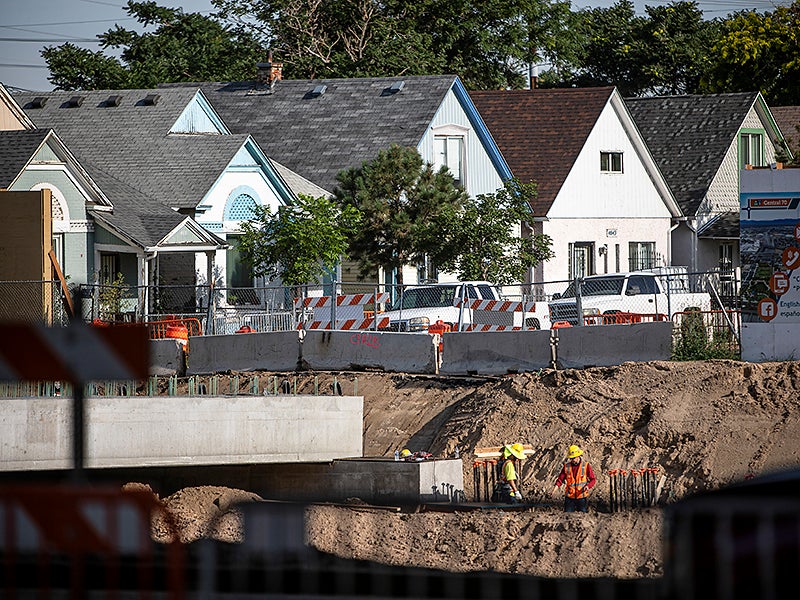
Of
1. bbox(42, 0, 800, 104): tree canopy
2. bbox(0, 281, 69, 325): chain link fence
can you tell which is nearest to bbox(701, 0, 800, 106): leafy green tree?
bbox(42, 0, 800, 104): tree canopy

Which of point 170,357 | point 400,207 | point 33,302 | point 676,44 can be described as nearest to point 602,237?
point 400,207

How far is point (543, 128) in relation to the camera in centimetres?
4497

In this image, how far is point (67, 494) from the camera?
628 cm

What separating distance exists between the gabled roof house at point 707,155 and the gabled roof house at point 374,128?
9311 millimetres

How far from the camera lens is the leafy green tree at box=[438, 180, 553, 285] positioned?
34719 millimetres

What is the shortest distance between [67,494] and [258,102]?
39290 millimetres

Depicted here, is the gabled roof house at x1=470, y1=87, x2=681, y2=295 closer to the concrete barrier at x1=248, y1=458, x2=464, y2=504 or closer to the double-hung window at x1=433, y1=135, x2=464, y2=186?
the double-hung window at x1=433, y1=135, x2=464, y2=186

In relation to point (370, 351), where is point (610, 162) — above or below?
above

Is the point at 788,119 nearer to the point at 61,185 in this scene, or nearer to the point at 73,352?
the point at 61,185

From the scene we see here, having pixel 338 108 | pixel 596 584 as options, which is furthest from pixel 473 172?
pixel 596 584

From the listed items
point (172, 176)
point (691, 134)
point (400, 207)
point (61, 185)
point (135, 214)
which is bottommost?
point (135, 214)

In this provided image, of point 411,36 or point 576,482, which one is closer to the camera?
point 576,482

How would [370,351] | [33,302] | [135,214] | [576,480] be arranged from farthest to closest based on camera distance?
[135,214] < [33,302] < [370,351] < [576,480]

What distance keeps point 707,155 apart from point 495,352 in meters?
26.5
